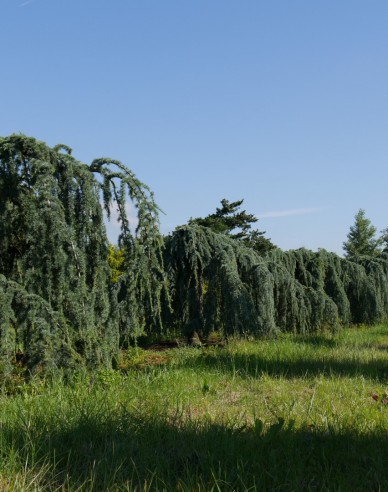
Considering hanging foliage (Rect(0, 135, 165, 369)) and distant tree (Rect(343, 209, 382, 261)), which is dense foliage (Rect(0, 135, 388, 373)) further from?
distant tree (Rect(343, 209, 382, 261))

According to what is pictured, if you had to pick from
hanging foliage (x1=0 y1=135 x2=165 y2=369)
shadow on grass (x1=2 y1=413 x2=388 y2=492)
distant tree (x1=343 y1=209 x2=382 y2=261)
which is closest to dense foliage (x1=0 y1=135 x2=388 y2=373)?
hanging foliage (x1=0 y1=135 x2=165 y2=369)

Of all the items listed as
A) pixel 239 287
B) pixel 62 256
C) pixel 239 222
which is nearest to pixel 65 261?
pixel 62 256

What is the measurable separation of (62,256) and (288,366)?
11.4 ft

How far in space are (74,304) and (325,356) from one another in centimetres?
419

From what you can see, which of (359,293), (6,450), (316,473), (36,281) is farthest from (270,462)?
(359,293)

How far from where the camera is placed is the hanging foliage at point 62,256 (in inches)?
197

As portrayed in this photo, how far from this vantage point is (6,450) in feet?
10.2

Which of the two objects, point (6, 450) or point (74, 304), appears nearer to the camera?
point (6, 450)

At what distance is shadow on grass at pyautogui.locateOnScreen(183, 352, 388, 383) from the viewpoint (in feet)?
21.5

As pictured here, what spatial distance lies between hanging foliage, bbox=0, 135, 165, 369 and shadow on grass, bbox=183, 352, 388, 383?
1.21 meters

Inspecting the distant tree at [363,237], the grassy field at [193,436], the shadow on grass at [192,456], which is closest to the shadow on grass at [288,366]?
the grassy field at [193,436]

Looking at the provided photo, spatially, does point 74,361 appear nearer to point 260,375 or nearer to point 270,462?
point 260,375

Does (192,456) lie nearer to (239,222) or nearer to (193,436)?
(193,436)

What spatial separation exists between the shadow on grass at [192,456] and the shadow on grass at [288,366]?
2.65 metres
